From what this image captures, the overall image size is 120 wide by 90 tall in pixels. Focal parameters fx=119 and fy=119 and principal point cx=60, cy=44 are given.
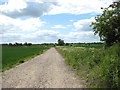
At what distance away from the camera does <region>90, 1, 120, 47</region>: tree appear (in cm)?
660

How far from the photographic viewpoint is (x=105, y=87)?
18.4ft

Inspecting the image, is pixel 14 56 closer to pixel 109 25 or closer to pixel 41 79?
pixel 41 79

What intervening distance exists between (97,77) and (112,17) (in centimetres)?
341

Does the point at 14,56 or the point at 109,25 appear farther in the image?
the point at 14,56

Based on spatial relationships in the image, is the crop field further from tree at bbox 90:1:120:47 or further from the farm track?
tree at bbox 90:1:120:47

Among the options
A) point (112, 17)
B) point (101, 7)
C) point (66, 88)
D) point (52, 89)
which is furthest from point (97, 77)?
point (101, 7)

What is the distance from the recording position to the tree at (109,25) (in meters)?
6.60

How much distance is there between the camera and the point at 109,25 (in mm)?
6820

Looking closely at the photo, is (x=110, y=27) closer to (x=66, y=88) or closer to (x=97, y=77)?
(x=97, y=77)

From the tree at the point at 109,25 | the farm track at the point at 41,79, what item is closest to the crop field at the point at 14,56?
the farm track at the point at 41,79

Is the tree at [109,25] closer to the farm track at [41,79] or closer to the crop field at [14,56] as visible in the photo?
the farm track at [41,79]

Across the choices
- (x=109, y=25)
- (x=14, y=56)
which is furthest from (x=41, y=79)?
(x=14, y=56)

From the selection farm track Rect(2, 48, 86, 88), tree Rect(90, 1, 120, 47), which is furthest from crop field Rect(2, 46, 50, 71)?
tree Rect(90, 1, 120, 47)

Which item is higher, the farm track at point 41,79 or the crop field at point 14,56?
the farm track at point 41,79
